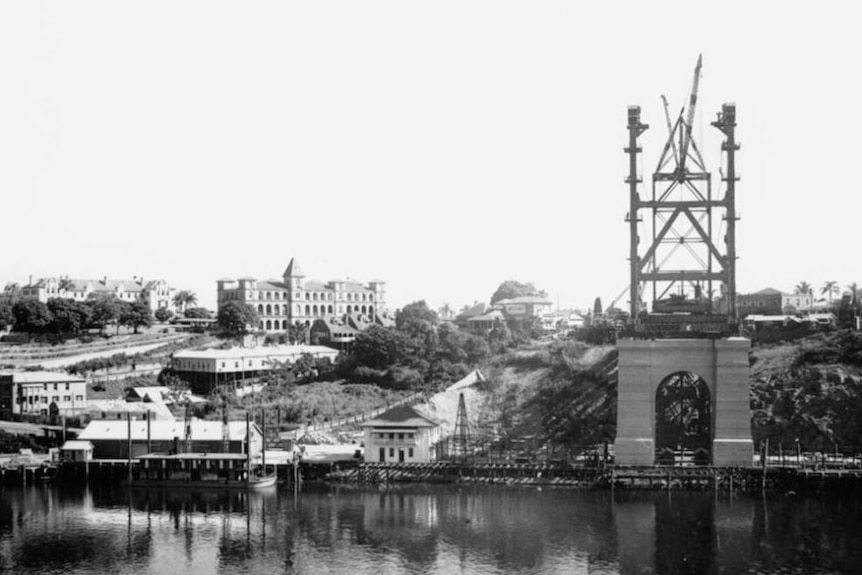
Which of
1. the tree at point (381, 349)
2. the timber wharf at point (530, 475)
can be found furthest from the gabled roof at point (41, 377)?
the tree at point (381, 349)

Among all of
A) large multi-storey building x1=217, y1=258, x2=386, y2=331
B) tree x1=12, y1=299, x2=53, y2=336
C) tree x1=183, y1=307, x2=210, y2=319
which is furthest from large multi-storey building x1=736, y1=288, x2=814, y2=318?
tree x1=12, y1=299, x2=53, y2=336

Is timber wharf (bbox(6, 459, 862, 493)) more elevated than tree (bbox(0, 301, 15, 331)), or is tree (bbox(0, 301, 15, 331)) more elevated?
tree (bbox(0, 301, 15, 331))

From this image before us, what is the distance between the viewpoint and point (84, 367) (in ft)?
269

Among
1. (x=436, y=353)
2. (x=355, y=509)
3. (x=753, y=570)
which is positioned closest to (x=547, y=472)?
(x=355, y=509)

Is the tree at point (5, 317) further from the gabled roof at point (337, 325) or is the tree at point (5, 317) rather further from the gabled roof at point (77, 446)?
the gabled roof at point (77, 446)

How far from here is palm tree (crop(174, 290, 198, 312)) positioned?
131 meters

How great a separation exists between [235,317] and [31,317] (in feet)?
62.3

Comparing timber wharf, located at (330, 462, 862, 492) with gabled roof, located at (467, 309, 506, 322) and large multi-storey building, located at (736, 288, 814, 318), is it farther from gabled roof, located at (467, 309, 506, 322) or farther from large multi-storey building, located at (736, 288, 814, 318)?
gabled roof, located at (467, 309, 506, 322)

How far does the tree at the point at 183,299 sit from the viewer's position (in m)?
131

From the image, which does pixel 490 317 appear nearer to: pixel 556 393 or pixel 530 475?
pixel 556 393

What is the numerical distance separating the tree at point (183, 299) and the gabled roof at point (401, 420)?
76.6m

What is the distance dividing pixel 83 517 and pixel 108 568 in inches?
406

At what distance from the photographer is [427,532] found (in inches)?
1773

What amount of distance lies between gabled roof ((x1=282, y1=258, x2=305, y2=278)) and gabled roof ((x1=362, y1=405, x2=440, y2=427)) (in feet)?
172
